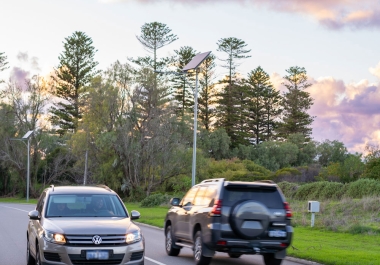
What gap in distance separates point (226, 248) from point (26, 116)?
238ft

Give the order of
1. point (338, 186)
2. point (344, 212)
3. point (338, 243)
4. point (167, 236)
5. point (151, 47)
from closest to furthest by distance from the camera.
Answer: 1. point (167, 236)
2. point (338, 243)
3. point (344, 212)
4. point (338, 186)
5. point (151, 47)

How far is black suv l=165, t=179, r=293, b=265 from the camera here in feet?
47.1

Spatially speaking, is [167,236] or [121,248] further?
[167,236]

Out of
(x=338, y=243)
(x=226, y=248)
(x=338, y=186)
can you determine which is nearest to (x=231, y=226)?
(x=226, y=248)

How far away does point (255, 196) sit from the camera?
14.8 metres

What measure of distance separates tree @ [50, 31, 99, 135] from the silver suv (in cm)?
8225

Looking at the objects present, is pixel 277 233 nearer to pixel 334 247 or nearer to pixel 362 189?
pixel 334 247

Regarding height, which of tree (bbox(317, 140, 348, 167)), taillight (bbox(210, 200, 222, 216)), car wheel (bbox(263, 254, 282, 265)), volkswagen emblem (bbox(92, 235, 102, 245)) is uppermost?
tree (bbox(317, 140, 348, 167))

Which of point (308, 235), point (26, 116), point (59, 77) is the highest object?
point (59, 77)

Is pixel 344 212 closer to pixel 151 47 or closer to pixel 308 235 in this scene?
pixel 308 235

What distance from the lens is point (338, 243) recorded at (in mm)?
22000

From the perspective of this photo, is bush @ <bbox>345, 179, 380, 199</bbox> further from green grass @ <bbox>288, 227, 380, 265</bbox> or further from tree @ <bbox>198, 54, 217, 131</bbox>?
tree @ <bbox>198, 54, 217, 131</bbox>

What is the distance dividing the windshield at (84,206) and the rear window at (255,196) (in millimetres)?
2508

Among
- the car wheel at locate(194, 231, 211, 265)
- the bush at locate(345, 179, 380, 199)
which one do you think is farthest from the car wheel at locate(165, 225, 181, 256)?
the bush at locate(345, 179, 380, 199)
